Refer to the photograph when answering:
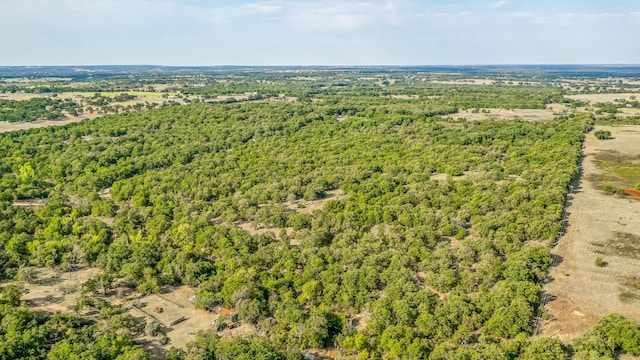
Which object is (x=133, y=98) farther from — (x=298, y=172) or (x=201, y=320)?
(x=201, y=320)

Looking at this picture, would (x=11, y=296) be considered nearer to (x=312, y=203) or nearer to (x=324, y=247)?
(x=324, y=247)

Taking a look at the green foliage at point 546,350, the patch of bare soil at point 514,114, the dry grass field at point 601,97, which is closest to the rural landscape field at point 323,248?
the green foliage at point 546,350

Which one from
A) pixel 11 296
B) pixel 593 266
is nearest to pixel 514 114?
pixel 593 266

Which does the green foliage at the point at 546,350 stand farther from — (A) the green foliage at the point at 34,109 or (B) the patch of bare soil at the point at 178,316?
(A) the green foliage at the point at 34,109

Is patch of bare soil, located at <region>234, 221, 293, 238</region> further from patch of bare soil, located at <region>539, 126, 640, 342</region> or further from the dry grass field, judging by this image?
the dry grass field

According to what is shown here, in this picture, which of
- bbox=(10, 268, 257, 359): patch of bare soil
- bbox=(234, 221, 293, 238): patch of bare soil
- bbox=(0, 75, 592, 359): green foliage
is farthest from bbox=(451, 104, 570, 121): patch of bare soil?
bbox=(10, 268, 257, 359): patch of bare soil

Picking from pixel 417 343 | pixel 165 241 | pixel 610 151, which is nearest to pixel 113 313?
pixel 165 241
